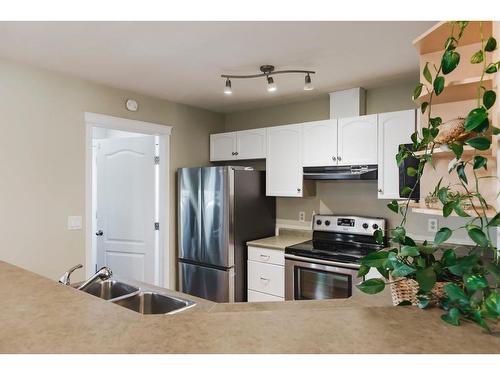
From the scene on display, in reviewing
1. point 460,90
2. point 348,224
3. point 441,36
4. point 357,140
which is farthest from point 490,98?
point 348,224

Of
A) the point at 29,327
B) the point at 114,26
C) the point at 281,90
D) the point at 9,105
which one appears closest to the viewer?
the point at 29,327

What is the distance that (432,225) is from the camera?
9.64 ft

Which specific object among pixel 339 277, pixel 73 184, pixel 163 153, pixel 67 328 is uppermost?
pixel 163 153

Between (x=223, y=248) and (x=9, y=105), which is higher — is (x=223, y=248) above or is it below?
below

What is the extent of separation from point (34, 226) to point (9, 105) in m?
0.91

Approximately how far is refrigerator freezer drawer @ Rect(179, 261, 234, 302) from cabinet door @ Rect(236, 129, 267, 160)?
121cm

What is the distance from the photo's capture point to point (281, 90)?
3264 mm

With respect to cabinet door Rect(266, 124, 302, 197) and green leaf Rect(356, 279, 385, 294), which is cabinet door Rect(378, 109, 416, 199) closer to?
cabinet door Rect(266, 124, 302, 197)

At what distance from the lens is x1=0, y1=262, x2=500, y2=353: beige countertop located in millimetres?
672

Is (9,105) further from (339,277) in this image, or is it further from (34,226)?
(339,277)

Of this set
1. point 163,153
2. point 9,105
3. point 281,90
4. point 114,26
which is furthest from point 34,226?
point 281,90

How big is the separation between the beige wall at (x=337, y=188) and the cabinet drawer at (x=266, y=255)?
2.05 feet

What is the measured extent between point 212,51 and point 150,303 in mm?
1634

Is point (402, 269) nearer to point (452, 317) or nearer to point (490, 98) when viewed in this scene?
point (452, 317)
